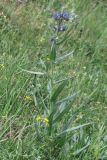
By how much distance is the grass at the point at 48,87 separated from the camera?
2752 mm

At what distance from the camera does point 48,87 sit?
9.45 ft

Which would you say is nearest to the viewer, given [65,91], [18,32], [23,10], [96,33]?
[65,91]

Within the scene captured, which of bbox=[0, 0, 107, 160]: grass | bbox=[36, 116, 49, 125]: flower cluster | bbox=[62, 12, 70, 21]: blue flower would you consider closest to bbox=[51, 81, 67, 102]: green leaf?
bbox=[0, 0, 107, 160]: grass

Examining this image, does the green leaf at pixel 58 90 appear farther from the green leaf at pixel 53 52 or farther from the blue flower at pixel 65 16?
the blue flower at pixel 65 16

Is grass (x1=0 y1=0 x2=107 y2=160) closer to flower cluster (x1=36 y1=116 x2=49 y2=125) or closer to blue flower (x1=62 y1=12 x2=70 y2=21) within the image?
flower cluster (x1=36 y1=116 x2=49 y2=125)

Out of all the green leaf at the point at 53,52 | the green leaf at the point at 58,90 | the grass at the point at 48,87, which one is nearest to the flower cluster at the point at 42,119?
the grass at the point at 48,87

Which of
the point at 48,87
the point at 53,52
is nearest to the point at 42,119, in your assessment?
the point at 48,87

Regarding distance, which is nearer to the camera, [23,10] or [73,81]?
[73,81]

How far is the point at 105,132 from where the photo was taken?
9.92 ft

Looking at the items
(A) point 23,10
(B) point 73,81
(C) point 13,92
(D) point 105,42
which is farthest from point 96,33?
(C) point 13,92

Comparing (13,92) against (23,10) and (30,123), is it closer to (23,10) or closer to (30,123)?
(30,123)

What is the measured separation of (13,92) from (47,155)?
1.94 ft

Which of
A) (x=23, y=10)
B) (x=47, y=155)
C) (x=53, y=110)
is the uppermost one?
(x=23, y=10)

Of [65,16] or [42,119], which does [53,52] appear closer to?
[65,16]
